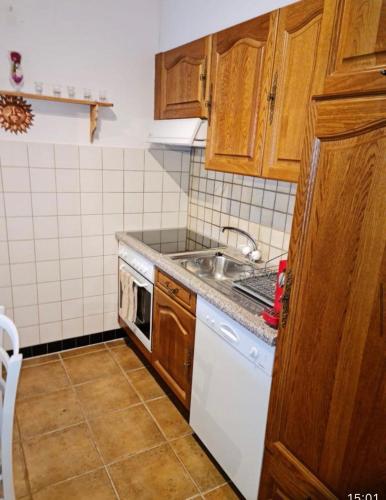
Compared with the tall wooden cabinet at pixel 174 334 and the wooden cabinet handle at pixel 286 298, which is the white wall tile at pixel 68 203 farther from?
the wooden cabinet handle at pixel 286 298

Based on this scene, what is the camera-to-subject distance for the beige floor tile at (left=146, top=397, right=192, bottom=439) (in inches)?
81.5

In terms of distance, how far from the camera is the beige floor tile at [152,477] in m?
1.70

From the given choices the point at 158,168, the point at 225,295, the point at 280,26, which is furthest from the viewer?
the point at 158,168

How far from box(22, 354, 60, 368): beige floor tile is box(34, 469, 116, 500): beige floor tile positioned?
1.07 m

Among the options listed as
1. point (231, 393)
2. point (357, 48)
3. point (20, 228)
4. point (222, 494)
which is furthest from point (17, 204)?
point (357, 48)

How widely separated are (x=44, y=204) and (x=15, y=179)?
235mm

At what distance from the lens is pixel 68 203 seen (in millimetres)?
2533

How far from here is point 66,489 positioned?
1688 mm

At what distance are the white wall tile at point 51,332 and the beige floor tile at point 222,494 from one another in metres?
1.57

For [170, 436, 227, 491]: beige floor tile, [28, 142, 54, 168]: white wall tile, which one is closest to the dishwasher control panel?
[170, 436, 227, 491]: beige floor tile

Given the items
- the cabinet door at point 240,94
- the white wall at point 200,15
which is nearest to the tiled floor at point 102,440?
the cabinet door at point 240,94


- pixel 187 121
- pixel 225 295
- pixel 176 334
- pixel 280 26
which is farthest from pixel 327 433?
pixel 187 121

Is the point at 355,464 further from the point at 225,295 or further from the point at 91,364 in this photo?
the point at 91,364

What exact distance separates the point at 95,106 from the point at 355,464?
2336 millimetres
